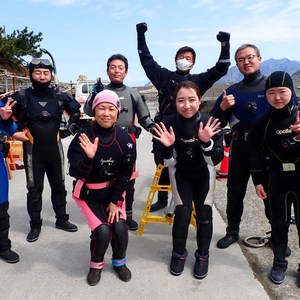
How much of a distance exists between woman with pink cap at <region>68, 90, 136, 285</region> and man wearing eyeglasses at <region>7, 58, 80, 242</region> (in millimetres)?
887

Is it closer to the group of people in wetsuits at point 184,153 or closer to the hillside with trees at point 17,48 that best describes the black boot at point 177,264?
the group of people in wetsuits at point 184,153

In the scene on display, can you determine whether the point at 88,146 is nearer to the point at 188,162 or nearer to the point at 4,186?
the point at 188,162

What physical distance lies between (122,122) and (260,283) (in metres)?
2.34

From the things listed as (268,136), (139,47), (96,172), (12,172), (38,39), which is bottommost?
(12,172)

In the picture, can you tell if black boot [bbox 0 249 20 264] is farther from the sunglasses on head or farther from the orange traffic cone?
the orange traffic cone

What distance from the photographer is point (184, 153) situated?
2.81 m

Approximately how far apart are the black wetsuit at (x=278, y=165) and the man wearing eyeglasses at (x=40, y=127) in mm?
2126

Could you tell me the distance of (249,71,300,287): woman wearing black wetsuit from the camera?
249 cm

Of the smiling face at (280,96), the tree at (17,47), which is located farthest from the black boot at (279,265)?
the tree at (17,47)

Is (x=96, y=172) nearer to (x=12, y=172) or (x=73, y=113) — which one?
(x=73, y=113)

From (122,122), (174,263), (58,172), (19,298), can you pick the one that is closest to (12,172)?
(58,172)

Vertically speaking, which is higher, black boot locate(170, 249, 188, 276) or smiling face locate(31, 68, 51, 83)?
smiling face locate(31, 68, 51, 83)

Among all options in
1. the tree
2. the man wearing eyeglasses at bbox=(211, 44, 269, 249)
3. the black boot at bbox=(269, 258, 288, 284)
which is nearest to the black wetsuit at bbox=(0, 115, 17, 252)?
the man wearing eyeglasses at bbox=(211, 44, 269, 249)

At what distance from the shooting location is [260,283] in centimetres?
264
